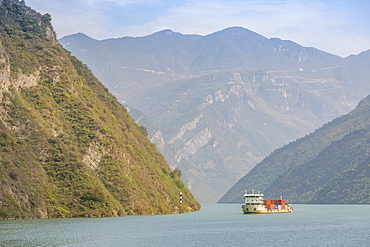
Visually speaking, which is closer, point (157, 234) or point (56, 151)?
point (157, 234)

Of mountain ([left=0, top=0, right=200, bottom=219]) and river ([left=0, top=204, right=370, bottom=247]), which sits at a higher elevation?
mountain ([left=0, top=0, right=200, bottom=219])

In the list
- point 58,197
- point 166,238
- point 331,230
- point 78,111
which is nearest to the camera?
point 166,238

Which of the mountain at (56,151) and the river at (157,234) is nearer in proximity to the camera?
the river at (157,234)

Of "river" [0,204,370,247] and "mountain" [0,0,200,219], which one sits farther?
"mountain" [0,0,200,219]

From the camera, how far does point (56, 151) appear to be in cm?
16375

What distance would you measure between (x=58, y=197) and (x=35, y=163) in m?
10.0

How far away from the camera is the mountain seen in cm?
15088

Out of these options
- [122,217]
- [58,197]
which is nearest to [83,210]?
[58,197]

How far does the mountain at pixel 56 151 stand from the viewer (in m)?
151

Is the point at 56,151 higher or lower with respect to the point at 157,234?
higher

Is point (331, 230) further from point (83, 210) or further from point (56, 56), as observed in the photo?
point (56, 56)

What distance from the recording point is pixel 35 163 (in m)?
157

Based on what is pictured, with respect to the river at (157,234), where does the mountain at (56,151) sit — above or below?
above

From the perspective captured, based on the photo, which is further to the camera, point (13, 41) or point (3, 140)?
point (13, 41)
